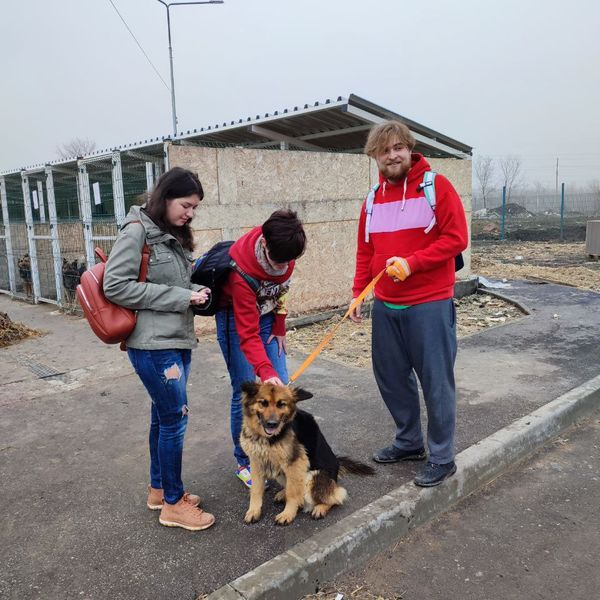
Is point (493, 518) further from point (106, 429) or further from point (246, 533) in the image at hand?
point (106, 429)

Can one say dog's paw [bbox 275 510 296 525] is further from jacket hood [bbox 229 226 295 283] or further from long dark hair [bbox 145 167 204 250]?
long dark hair [bbox 145 167 204 250]

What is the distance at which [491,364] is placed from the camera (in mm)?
6281

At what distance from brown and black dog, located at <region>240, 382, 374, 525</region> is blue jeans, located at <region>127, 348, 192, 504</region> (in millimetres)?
356

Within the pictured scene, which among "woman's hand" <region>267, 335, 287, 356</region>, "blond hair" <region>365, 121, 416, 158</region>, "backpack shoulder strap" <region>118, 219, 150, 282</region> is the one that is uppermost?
"blond hair" <region>365, 121, 416, 158</region>

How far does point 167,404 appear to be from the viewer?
2.88 m

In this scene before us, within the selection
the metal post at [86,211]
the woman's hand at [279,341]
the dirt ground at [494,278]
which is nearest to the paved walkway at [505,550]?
the woman's hand at [279,341]

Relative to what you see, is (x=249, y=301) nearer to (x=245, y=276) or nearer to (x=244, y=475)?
(x=245, y=276)

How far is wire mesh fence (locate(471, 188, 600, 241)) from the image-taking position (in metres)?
25.0

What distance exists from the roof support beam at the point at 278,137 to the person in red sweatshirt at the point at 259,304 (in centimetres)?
670

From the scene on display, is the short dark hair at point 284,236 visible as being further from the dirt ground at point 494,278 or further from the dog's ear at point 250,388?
the dirt ground at point 494,278

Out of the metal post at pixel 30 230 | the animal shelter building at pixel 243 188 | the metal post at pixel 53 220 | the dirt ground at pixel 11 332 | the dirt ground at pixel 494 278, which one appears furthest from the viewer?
the metal post at pixel 30 230

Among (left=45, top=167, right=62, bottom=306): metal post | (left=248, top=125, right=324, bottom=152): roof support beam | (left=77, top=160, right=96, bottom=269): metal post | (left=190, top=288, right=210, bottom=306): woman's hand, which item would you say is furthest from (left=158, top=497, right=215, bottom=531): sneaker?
(left=45, top=167, right=62, bottom=306): metal post

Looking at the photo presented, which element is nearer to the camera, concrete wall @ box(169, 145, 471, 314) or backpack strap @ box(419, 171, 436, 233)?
backpack strap @ box(419, 171, 436, 233)

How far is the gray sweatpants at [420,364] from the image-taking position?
3342mm
